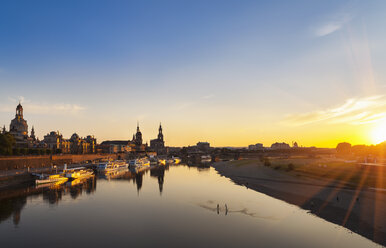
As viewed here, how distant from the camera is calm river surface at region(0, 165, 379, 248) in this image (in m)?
27.6

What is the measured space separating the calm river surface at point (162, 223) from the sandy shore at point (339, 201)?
183 centimetres

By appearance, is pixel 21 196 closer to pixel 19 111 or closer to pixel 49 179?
pixel 49 179

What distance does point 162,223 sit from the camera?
3453 cm

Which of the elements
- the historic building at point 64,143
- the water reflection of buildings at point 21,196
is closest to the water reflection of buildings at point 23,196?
the water reflection of buildings at point 21,196

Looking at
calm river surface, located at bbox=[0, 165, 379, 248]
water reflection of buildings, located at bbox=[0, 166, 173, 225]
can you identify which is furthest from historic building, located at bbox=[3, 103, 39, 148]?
calm river surface, located at bbox=[0, 165, 379, 248]

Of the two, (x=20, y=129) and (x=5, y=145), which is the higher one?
(x=20, y=129)

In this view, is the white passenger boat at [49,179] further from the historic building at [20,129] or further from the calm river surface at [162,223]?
the historic building at [20,129]

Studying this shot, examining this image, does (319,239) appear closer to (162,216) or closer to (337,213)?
(337,213)

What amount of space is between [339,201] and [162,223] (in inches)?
1096

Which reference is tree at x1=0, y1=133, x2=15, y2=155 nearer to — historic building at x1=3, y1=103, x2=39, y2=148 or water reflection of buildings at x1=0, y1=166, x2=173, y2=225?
water reflection of buildings at x1=0, y1=166, x2=173, y2=225

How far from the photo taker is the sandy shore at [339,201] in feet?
98.7

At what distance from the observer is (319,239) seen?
27.9m

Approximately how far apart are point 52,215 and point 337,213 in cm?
4061

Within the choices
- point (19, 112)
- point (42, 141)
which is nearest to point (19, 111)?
point (19, 112)
